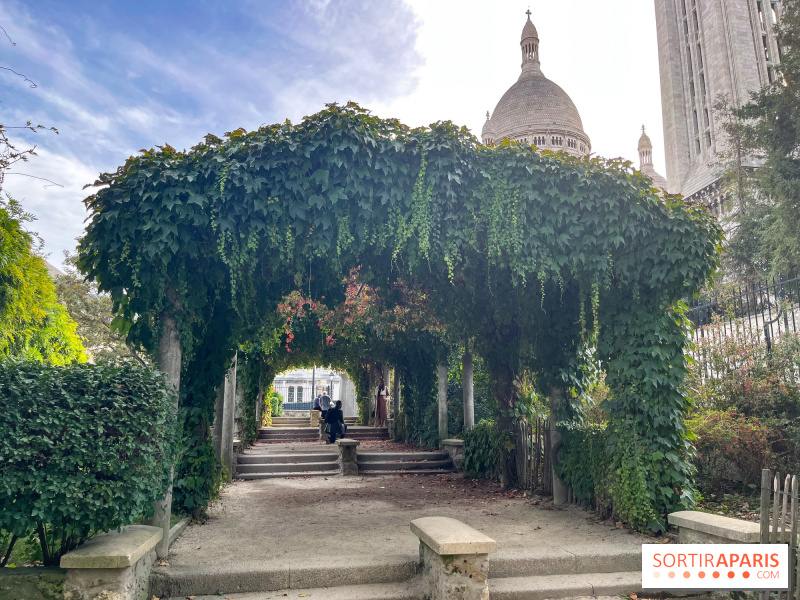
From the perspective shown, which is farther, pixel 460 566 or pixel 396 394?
pixel 396 394

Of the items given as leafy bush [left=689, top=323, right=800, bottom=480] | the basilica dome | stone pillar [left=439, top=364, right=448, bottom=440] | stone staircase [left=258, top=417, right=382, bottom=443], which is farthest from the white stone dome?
leafy bush [left=689, top=323, right=800, bottom=480]

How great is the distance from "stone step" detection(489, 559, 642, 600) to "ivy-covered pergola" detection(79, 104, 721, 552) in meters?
1.18

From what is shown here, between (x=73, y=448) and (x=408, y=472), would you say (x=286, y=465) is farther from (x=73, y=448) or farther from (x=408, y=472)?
(x=73, y=448)

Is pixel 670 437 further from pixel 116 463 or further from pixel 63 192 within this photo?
pixel 63 192

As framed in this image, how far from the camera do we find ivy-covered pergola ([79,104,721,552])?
16.8ft

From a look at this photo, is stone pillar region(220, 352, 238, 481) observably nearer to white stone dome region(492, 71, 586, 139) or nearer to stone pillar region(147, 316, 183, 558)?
stone pillar region(147, 316, 183, 558)

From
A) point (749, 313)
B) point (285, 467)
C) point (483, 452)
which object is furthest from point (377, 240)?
point (285, 467)

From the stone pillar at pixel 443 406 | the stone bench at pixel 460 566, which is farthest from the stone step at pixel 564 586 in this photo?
the stone pillar at pixel 443 406

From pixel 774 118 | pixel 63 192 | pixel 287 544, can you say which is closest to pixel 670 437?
pixel 287 544

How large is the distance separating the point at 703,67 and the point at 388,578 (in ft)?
160

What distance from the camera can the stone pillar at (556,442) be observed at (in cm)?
764

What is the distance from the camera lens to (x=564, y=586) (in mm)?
4676

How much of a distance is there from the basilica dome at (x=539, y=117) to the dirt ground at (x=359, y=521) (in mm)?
53879

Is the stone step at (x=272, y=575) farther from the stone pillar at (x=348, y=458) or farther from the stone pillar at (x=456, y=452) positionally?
the stone pillar at (x=456, y=452)
